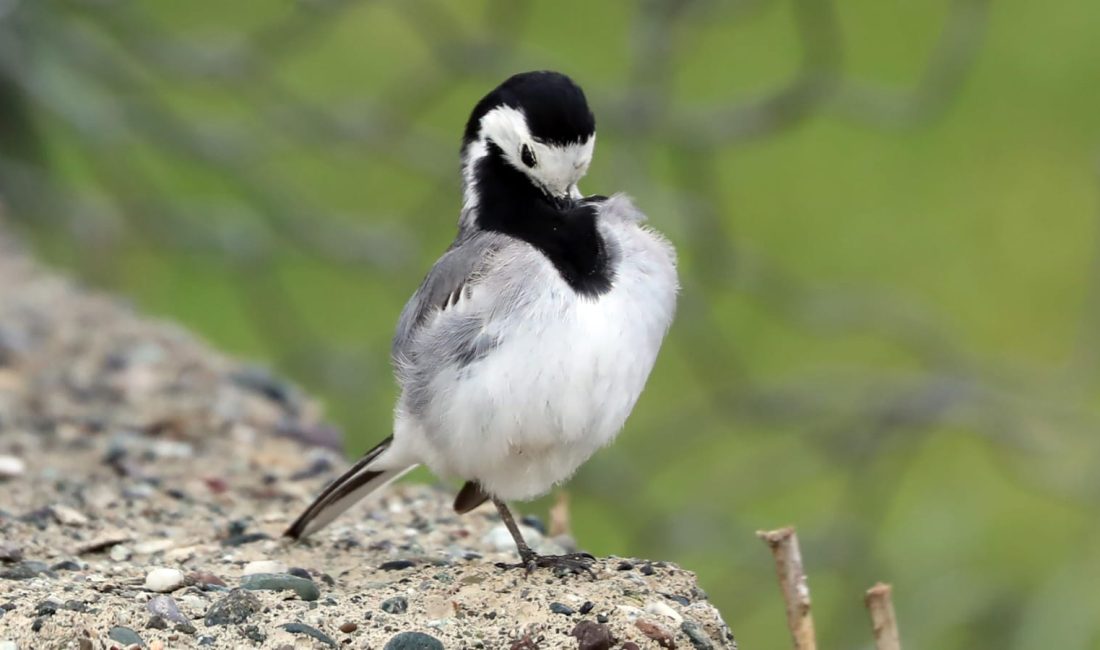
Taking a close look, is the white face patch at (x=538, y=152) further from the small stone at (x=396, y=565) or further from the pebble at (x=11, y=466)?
the pebble at (x=11, y=466)

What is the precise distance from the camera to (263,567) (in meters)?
3.53

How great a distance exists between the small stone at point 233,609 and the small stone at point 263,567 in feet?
1.04

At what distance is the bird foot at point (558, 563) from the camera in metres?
3.37

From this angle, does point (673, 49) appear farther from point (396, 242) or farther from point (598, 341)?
point (598, 341)

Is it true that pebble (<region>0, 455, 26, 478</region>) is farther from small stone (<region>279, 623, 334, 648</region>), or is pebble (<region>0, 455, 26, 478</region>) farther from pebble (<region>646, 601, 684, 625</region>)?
pebble (<region>646, 601, 684, 625</region>)

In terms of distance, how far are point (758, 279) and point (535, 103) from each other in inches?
102

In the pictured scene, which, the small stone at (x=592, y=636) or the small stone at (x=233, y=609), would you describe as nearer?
the small stone at (x=592, y=636)

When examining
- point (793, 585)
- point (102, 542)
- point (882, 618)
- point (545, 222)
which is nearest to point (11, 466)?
point (102, 542)

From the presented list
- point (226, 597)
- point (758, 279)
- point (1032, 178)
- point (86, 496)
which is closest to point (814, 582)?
point (758, 279)

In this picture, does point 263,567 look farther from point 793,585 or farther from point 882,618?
point 882,618

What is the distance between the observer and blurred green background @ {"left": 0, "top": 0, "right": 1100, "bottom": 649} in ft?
18.7

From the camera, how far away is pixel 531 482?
3570 mm

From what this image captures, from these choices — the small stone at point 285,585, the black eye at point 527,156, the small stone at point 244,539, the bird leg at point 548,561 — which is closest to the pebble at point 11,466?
the small stone at point 244,539

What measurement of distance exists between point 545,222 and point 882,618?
102 centimetres
